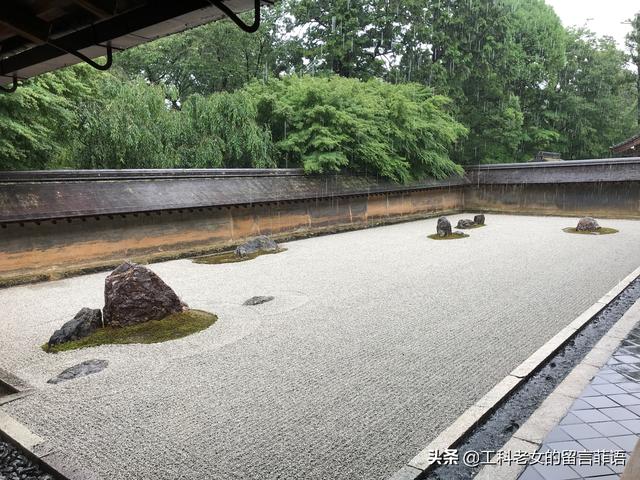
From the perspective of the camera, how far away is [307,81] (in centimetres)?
1662

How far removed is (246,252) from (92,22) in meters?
8.85

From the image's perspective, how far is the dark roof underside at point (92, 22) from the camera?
9.73ft

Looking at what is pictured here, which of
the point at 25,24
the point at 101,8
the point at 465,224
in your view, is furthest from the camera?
the point at 465,224

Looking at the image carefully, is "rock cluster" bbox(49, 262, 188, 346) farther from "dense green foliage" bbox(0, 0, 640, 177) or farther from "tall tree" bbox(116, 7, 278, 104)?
"tall tree" bbox(116, 7, 278, 104)

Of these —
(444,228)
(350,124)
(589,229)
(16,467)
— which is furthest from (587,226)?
(16,467)

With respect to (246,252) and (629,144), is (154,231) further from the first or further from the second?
(629,144)

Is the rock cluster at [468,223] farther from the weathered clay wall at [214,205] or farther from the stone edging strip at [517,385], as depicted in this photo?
the stone edging strip at [517,385]

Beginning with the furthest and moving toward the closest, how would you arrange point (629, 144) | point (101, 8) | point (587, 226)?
point (629, 144), point (587, 226), point (101, 8)

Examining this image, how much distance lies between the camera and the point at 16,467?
3350mm

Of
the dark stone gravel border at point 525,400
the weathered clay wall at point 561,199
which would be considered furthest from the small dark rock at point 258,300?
the weathered clay wall at point 561,199

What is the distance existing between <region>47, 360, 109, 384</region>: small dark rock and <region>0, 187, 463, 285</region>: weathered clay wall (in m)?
5.47

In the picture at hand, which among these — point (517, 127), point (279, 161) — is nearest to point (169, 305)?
point (279, 161)

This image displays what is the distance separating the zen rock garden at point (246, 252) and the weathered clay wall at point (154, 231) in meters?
0.75

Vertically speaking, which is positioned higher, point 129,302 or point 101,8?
point 101,8
